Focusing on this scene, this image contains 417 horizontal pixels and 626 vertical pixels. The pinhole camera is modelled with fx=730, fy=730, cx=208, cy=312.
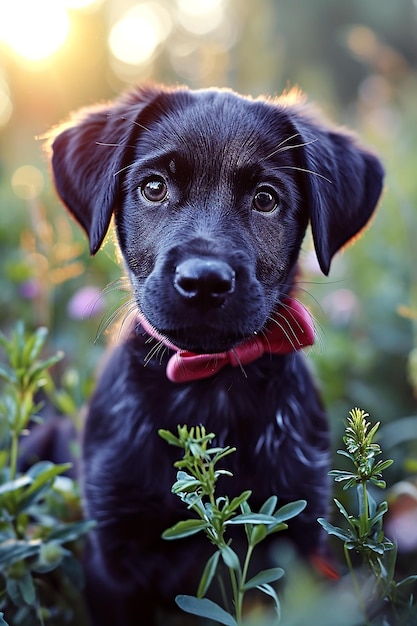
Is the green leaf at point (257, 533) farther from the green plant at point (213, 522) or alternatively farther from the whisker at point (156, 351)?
the whisker at point (156, 351)

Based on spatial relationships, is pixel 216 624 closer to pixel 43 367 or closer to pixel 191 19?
pixel 43 367

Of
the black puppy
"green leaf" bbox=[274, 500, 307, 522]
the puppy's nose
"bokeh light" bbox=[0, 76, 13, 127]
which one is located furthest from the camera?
"bokeh light" bbox=[0, 76, 13, 127]

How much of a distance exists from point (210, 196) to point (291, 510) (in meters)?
0.76

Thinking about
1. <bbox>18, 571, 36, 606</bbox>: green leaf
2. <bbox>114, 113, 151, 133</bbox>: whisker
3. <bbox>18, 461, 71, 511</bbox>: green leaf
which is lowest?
<bbox>18, 571, 36, 606</bbox>: green leaf

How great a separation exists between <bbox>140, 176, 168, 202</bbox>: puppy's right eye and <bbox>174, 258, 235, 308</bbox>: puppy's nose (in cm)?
31

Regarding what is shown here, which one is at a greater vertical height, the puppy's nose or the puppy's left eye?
the puppy's left eye

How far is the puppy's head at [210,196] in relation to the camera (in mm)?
1537

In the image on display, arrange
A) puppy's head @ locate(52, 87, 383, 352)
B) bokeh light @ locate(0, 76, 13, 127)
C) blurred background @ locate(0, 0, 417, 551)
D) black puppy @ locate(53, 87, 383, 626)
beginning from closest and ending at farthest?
puppy's head @ locate(52, 87, 383, 352) < black puppy @ locate(53, 87, 383, 626) < blurred background @ locate(0, 0, 417, 551) < bokeh light @ locate(0, 76, 13, 127)

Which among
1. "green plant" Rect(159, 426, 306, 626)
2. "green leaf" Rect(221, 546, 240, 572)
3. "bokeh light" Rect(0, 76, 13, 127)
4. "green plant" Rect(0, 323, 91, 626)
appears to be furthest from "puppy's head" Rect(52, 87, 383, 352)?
"bokeh light" Rect(0, 76, 13, 127)

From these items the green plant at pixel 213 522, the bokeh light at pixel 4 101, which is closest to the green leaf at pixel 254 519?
the green plant at pixel 213 522

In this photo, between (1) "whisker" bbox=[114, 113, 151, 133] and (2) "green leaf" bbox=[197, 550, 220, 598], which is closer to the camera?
(2) "green leaf" bbox=[197, 550, 220, 598]

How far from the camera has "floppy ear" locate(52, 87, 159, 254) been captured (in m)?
1.79

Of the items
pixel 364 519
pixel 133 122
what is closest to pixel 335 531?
pixel 364 519

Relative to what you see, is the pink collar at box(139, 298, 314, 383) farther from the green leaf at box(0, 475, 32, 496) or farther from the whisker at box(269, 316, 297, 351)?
the green leaf at box(0, 475, 32, 496)
